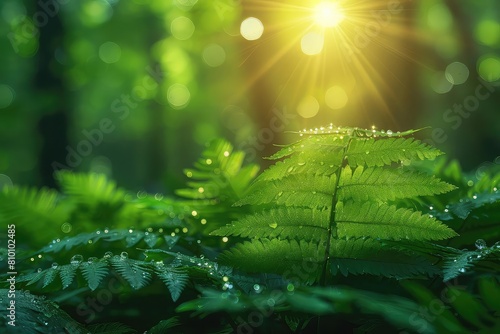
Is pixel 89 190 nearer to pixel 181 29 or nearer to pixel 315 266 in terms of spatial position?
pixel 315 266

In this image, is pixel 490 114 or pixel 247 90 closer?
pixel 247 90

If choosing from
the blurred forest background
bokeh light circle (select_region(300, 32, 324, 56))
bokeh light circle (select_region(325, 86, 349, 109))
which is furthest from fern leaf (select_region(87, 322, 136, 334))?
bokeh light circle (select_region(300, 32, 324, 56))

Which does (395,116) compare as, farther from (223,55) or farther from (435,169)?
(223,55)

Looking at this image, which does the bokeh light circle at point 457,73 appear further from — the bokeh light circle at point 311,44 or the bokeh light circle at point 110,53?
the bokeh light circle at point 311,44

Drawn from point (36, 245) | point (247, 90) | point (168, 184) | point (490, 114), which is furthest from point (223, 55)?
point (36, 245)

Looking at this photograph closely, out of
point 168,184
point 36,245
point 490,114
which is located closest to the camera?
point 36,245

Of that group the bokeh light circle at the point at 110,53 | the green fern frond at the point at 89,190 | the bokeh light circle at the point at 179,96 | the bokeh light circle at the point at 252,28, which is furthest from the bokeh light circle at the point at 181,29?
the green fern frond at the point at 89,190

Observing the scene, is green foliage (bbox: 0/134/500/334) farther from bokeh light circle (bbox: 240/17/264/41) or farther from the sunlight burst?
bokeh light circle (bbox: 240/17/264/41)

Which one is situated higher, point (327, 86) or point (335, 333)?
point (327, 86)
